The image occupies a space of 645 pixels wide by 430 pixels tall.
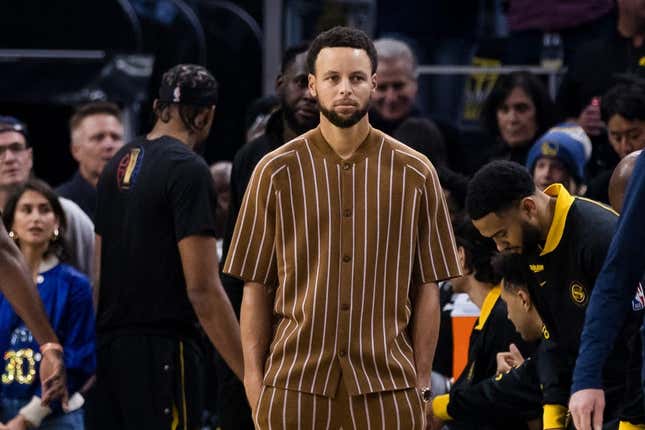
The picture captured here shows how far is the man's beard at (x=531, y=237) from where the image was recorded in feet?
20.7

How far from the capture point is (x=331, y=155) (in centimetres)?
570

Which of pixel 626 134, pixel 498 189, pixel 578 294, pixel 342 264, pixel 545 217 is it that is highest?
pixel 626 134

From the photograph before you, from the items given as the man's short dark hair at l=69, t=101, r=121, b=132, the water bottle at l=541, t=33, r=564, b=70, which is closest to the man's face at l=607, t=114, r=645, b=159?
the water bottle at l=541, t=33, r=564, b=70

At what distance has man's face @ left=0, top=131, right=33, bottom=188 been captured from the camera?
29.9 ft

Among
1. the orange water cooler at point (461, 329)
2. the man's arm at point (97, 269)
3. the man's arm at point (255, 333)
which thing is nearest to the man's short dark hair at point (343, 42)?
the man's arm at point (255, 333)

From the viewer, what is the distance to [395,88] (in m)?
9.31

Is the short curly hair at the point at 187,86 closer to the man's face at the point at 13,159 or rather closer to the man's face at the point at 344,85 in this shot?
the man's face at the point at 344,85

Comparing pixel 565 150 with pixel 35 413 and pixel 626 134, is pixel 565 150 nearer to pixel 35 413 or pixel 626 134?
pixel 626 134

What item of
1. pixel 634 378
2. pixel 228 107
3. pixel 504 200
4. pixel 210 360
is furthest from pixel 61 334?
pixel 228 107

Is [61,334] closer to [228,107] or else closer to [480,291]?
[480,291]

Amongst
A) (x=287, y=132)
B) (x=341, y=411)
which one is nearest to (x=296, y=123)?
(x=287, y=132)

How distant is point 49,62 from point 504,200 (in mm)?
5619

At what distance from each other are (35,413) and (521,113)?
3.20 metres

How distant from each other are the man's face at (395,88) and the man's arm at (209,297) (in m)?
2.45
